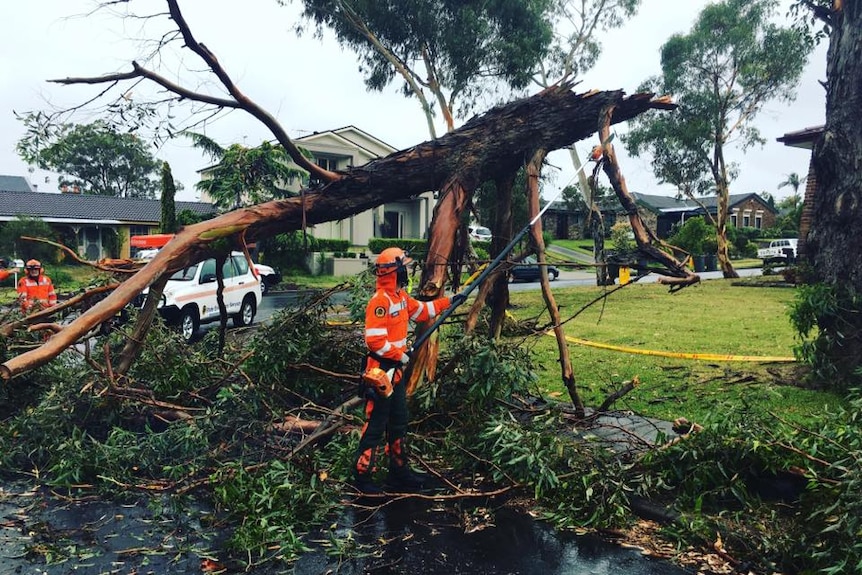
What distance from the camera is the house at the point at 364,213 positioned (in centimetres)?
3238

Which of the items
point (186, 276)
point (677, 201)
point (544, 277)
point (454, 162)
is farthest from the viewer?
point (677, 201)

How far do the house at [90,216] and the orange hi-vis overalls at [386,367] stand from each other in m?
29.1

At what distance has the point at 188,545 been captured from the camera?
4039 millimetres

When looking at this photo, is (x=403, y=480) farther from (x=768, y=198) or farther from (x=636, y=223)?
(x=768, y=198)

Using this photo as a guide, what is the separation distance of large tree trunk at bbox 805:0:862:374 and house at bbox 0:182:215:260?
29.1 m

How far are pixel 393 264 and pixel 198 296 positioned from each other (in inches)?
324

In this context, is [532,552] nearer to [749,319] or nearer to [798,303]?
[798,303]

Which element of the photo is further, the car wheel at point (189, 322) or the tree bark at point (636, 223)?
the car wheel at point (189, 322)

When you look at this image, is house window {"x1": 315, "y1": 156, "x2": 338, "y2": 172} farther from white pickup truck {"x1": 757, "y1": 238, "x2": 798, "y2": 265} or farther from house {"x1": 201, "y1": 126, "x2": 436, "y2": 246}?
white pickup truck {"x1": 757, "y1": 238, "x2": 798, "y2": 265}

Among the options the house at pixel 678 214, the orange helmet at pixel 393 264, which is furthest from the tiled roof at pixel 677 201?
the orange helmet at pixel 393 264

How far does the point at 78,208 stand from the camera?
35.5 meters

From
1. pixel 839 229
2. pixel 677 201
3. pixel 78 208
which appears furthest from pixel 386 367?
pixel 677 201

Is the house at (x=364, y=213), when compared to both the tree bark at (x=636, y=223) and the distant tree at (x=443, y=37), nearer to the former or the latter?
the distant tree at (x=443, y=37)

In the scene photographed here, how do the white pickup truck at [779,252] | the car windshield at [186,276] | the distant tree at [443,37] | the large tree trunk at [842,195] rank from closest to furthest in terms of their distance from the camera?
the large tree trunk at [842,195] → the car windshield at [186,276] → the distant tree at [443,37] → the white pickup truck at [779,252]
